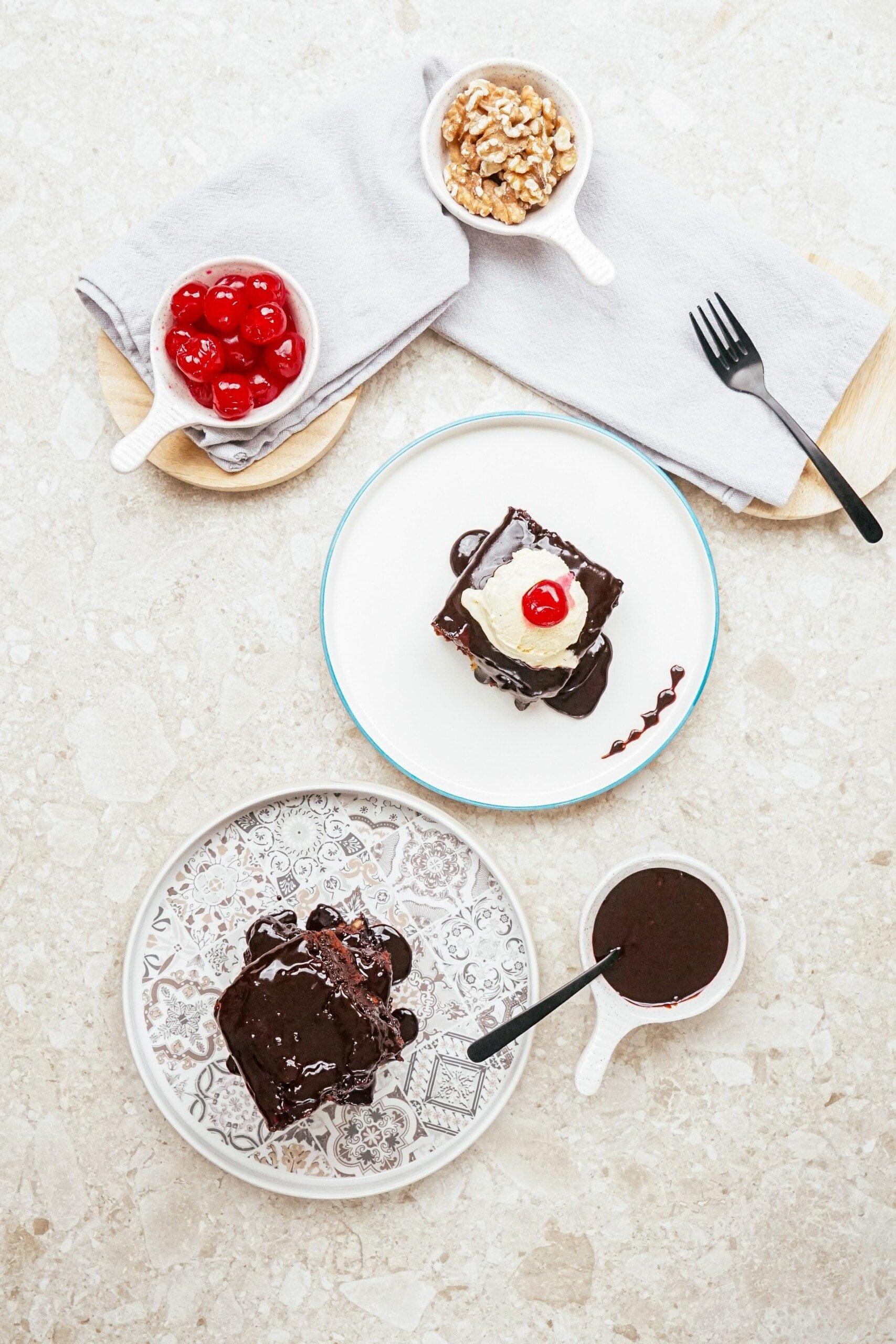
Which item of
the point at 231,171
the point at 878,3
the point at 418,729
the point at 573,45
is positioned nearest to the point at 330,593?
the point at 418,729

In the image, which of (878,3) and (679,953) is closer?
(679,953)

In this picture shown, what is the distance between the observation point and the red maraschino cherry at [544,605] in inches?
76.4

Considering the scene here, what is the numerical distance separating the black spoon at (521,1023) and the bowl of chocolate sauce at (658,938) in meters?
0.10

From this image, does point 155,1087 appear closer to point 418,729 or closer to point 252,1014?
point 252,1014

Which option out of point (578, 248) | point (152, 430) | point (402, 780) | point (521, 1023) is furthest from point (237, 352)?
A: point (521, 1023)

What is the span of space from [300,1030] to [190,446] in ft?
4.65

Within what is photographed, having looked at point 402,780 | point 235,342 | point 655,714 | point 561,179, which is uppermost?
point 561,179

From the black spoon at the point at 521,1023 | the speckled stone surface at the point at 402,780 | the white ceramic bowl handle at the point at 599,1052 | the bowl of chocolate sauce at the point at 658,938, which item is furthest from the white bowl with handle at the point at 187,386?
the white ceramic bowl handle at the point at 599,1052

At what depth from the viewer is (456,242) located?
7.14 feet

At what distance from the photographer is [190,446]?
2195 mm

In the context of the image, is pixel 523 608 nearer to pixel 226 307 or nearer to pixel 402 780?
pixel 402 780

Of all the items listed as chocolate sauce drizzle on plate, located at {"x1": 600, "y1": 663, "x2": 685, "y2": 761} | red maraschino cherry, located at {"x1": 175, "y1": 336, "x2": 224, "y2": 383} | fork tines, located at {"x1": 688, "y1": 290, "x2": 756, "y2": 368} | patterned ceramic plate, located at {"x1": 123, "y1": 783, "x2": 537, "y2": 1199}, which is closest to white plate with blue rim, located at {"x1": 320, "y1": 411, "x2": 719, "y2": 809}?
chocolate sauce drizzle on plate, located at {"x1": 600, "y1": 663, "x2": 685, "y2": 761}

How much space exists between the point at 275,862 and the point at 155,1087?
617 mm

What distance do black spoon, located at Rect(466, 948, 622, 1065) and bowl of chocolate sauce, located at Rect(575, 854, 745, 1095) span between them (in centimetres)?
10
